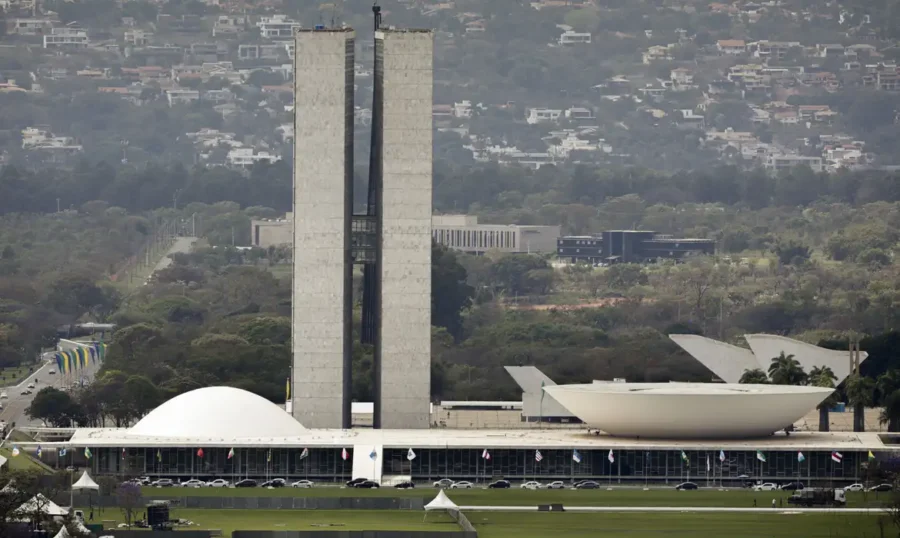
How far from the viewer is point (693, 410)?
93.1 metres

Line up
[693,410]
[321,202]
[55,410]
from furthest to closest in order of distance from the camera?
[55,410] < [321,202] < [693,410]

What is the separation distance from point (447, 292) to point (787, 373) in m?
73.5

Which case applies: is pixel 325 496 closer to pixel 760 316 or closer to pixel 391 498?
pixel 391 498

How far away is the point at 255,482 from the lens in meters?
90.2

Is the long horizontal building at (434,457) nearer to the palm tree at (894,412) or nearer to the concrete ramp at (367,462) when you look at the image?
the concrete ramp at (367,462)

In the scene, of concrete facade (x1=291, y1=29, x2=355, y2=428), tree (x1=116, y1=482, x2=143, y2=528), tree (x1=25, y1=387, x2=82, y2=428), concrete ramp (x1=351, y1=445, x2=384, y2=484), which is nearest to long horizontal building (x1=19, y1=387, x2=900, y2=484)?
concrete ramp (x1=351, y1=445, x2=384, y2=484)

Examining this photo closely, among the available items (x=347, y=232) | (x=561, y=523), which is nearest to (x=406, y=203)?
(x=347, y=232)

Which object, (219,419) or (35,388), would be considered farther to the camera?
(35,388)

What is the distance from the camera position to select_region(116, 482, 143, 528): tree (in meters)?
75.2

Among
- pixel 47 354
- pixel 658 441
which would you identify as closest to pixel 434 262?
pixel 47 354

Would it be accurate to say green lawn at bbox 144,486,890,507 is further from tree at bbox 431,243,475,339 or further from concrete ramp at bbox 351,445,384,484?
tree at bbox 431,243,475,339

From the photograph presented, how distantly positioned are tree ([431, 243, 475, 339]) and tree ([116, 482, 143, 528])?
294 feet

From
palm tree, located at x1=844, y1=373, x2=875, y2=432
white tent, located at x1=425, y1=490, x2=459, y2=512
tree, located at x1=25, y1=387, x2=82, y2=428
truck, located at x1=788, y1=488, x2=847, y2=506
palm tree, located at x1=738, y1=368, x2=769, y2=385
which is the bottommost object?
truck, located at x1=788, y1=488, x2=847, y2=506

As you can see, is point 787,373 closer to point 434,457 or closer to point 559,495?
point 434,457
